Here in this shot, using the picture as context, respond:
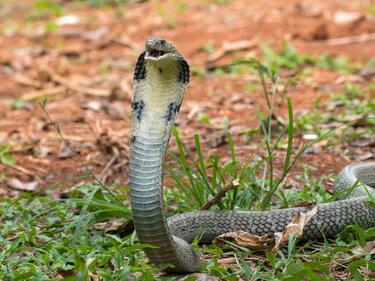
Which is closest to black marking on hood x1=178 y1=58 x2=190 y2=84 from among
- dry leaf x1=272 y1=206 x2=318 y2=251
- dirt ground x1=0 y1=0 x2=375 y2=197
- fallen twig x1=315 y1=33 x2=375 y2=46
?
Answer: dry leaf x1=272 y1=206 x2=318 y2=251

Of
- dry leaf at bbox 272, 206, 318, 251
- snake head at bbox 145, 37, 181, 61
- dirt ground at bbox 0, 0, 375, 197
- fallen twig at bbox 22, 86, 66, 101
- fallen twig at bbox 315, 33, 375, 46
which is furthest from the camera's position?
fallen twig at bbox 315, 33, 375, 46

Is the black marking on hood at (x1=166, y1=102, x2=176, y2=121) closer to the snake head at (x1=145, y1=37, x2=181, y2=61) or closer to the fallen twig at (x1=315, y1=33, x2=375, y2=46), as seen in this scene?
the snake head at (x1=145, y1=37, x2=181, y2=61)

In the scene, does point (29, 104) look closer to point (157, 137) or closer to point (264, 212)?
point (264, 212)

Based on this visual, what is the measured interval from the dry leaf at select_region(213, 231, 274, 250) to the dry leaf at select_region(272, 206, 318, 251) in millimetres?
56

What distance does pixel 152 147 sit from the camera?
3383 mm

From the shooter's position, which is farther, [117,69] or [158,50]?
[117,69]

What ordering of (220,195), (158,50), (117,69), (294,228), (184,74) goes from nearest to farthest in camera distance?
(158,50) → (184,74) → (294,228) → (220,195) → (117,69)

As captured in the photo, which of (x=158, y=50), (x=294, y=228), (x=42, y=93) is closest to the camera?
(x=158, y=50)

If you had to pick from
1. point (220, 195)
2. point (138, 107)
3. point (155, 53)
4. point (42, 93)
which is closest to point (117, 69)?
point (42, 93)

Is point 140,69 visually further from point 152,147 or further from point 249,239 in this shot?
point 249,239

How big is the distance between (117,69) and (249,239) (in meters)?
5.92

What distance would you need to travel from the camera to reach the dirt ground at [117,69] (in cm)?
635

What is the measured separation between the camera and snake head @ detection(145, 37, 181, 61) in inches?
129

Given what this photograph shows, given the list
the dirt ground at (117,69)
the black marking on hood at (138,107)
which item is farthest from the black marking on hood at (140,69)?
the dirt ground at (117,69)
